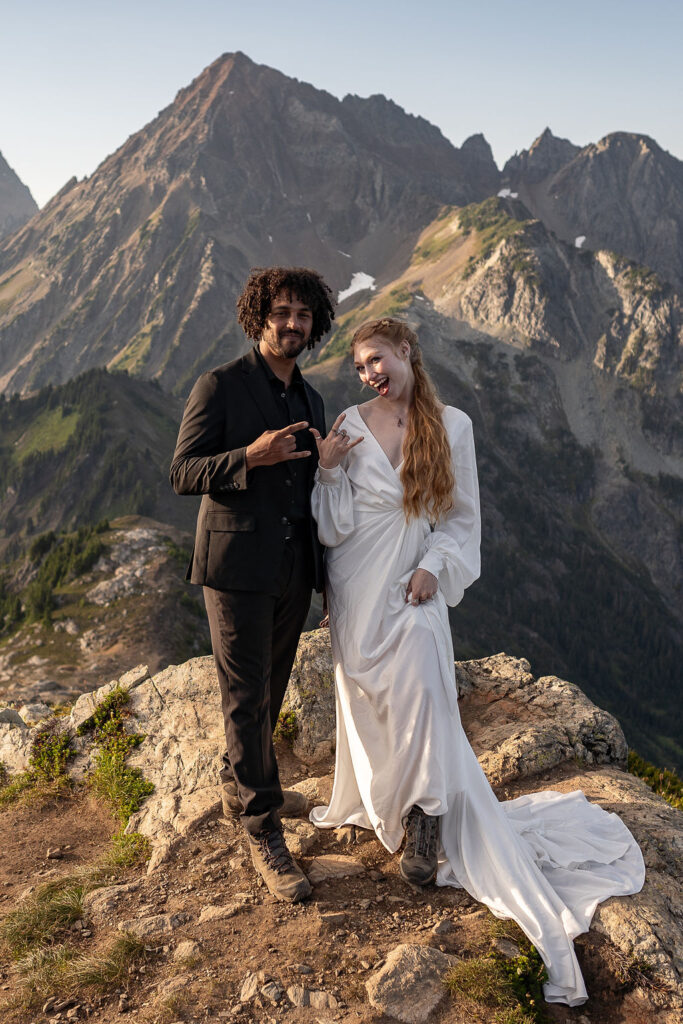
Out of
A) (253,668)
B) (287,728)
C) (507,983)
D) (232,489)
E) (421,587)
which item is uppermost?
(232,489)

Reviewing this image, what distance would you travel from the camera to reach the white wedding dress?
15.6ft

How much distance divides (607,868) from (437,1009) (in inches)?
67.1

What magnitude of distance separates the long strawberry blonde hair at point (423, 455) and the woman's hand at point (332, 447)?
0.43 metres

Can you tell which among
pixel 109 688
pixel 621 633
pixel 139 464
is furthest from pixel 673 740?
pixel 109 688

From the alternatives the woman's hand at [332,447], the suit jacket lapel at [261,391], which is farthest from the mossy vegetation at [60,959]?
the suit jacket lapel at [261,391]

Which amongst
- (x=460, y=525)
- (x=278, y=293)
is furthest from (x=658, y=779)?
(x=278, y=293)

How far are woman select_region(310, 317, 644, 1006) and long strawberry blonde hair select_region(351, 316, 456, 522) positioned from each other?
0.01 m

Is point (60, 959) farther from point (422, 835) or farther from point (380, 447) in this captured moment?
point (380, 447)

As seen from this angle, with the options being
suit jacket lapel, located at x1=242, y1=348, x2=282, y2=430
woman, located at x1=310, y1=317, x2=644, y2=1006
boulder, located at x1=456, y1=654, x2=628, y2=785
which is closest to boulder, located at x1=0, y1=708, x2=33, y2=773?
woman, located at x1=310, y1=317, x2=644, y2=1006

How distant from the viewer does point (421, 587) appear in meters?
5.08

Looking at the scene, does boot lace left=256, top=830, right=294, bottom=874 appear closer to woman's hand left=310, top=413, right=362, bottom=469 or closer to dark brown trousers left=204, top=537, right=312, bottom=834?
dark brown trousers left=204, top=537, right=312, bottom=834

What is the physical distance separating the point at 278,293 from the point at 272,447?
4.00 feet

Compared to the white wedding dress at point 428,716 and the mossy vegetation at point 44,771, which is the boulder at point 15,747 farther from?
the white wedding dress at point 428,716

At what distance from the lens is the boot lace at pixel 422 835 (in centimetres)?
489
